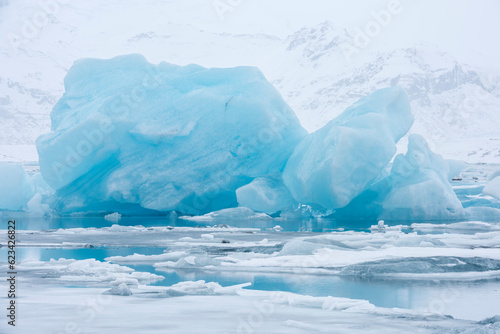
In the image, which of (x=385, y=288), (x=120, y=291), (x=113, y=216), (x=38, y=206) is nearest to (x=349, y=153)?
(x=113, y=216)

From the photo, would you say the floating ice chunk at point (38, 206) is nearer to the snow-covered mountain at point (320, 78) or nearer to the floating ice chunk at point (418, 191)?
the floating ice chunk at point (418, 191)

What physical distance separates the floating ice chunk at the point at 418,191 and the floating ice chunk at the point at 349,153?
0.74 meters

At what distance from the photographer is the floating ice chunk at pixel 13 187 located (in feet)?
57.0

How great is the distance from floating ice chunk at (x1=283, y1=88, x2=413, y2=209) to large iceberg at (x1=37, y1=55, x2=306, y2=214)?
54.0 inches

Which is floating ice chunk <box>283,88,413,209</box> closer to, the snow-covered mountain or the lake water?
the lake water

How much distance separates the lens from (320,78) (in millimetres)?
91125

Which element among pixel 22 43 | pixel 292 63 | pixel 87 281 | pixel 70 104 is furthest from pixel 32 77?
pixel 87 281

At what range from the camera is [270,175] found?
1659cm

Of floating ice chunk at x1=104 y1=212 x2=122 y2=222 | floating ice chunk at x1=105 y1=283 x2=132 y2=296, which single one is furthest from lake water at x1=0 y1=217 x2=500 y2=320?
floating ice chunk at x1=104 y1=212 x2=122 y2=222

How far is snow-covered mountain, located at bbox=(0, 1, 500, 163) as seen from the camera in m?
71.2

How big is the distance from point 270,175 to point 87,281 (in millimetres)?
11426

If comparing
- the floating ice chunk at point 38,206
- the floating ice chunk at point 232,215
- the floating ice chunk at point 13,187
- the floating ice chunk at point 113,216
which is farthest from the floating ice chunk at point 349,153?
the floating ice chunk at point 13,187

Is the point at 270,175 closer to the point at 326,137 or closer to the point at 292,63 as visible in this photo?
the point at 326,137

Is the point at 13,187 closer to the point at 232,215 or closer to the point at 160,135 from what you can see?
the point at 160,135
